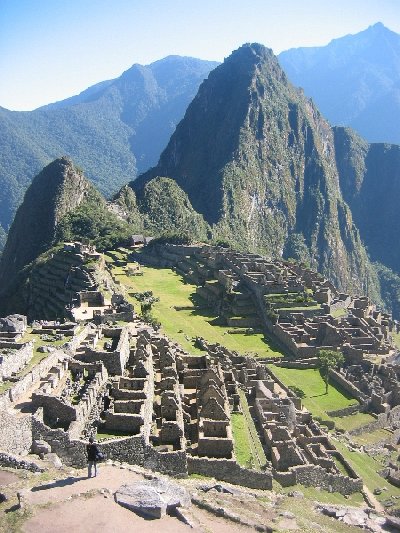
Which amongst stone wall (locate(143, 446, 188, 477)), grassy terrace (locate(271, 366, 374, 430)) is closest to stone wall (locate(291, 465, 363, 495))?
stone wall (locate(143, 446, 188, 477))

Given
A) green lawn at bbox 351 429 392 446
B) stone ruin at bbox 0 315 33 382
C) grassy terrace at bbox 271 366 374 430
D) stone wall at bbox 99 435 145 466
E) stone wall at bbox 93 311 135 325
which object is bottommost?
green lawn at bbox 351 429 392 446

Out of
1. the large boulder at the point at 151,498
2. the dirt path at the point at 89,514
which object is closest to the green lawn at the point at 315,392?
the large boulder at the point at 151,498

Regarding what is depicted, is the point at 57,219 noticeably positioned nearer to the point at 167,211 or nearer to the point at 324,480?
the point at 167,211

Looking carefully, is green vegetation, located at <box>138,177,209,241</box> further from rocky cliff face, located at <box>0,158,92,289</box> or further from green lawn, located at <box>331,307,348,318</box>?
green lawn, located at <box>331,307,348,318</box>

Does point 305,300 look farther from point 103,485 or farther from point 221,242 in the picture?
point 103,485

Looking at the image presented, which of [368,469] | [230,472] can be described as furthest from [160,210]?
[230,472]

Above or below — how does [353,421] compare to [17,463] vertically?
below

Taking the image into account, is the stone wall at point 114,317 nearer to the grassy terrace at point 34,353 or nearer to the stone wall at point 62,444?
the grassy terrace at point 34,353
